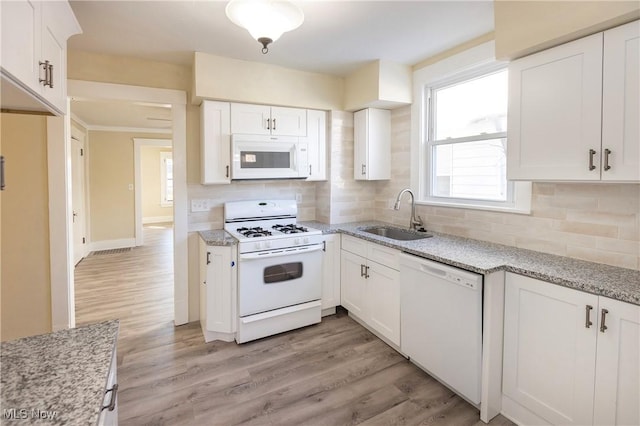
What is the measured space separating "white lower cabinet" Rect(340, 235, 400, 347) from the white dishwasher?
0.11 meters

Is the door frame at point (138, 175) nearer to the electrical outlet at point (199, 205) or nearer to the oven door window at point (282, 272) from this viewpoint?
the electrical outlet at point (199, 205)

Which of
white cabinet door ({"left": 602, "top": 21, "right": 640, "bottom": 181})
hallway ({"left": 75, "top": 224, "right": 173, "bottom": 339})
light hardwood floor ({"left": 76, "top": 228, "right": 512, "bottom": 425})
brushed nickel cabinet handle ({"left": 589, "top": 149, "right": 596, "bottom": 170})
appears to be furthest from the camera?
hallway ({"left": 75, "top": 224, "right": 173, "bottom": 339})

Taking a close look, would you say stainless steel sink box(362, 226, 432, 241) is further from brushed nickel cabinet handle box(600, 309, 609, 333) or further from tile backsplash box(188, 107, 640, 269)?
brushed nickel cabinet handle box(600, 309, 609, 333)

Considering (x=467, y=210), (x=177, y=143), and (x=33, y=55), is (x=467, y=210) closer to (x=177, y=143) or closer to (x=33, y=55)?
(x=177, y=143)

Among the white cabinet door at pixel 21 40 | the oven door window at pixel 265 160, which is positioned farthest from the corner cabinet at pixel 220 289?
the white cabinet door at pixel 21 40

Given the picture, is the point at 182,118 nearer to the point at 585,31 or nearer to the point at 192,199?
the point at 192,199

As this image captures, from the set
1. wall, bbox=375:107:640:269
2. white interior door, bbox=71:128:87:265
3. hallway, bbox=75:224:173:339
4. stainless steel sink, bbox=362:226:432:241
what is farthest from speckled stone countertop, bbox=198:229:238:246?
white interior door, bbox=71:128:87:265

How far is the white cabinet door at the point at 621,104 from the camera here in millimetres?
1559

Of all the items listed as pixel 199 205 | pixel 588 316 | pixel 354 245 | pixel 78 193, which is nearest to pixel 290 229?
pixel 354 245

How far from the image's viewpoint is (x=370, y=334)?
2.99 m

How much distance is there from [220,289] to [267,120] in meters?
1.65

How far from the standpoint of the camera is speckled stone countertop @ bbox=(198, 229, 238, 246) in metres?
2.78

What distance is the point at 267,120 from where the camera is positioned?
3.24 m

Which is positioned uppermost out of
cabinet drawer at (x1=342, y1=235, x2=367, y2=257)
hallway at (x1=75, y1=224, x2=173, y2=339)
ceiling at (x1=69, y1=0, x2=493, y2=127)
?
ceiling at (x1=69, y1=0, x2=493, y2=127)
